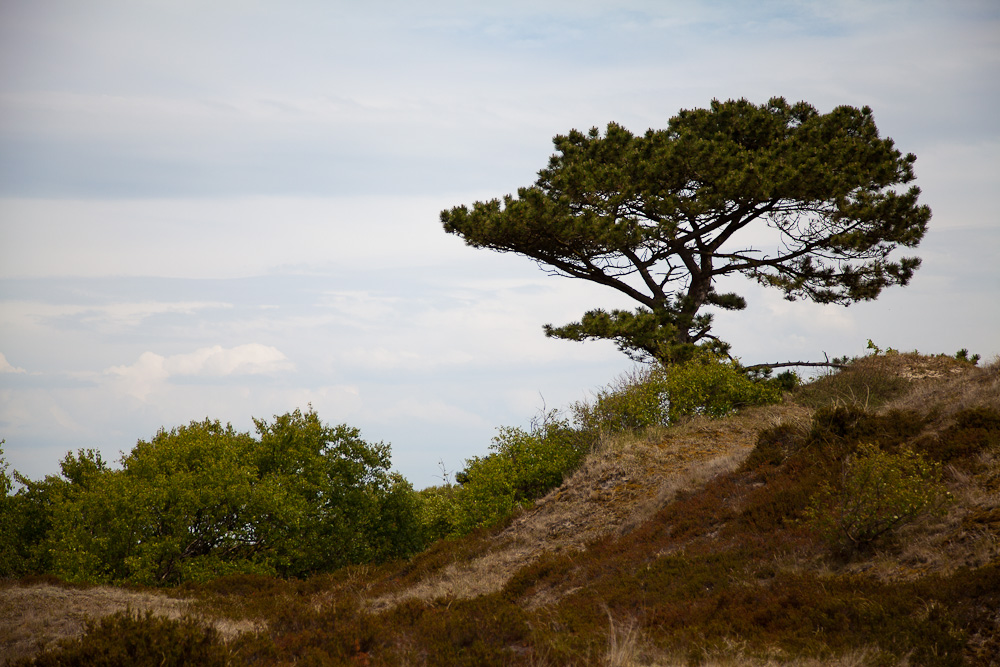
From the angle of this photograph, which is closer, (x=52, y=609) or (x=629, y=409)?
(x=52, y=609)

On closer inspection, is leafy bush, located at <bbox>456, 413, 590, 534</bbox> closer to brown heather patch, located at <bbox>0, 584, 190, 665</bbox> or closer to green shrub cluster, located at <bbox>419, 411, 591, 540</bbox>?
green shrub cluster, located at <bbox>419, 411, 591, 540</bbox>

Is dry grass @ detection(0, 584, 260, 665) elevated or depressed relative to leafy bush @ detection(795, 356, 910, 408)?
depressed

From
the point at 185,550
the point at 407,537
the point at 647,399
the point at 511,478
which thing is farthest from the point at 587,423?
the point at 185,550

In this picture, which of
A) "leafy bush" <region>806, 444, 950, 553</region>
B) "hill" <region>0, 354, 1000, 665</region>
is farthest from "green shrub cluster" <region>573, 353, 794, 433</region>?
"leafy bush" <region>806, 444, 950, 553</region>

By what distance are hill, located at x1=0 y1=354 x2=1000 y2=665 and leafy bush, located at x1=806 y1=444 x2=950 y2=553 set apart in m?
0.03

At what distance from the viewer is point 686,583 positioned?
32.4 feet

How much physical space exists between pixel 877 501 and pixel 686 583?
106 inches

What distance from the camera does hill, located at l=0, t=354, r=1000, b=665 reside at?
24.1 feet

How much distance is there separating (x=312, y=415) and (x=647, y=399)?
883cm

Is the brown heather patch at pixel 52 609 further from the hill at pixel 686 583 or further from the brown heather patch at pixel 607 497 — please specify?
the brown heather patch at pixel 607 497

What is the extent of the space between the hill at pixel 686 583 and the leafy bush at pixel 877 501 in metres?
0.03

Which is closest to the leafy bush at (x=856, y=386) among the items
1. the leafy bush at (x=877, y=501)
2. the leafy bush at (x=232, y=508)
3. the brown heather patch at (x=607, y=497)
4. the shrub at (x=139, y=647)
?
the brown heather patch at (x=607, y=497)

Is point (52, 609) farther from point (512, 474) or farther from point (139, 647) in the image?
point (512, 474)

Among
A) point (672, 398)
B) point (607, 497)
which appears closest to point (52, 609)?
point (607, 497)
